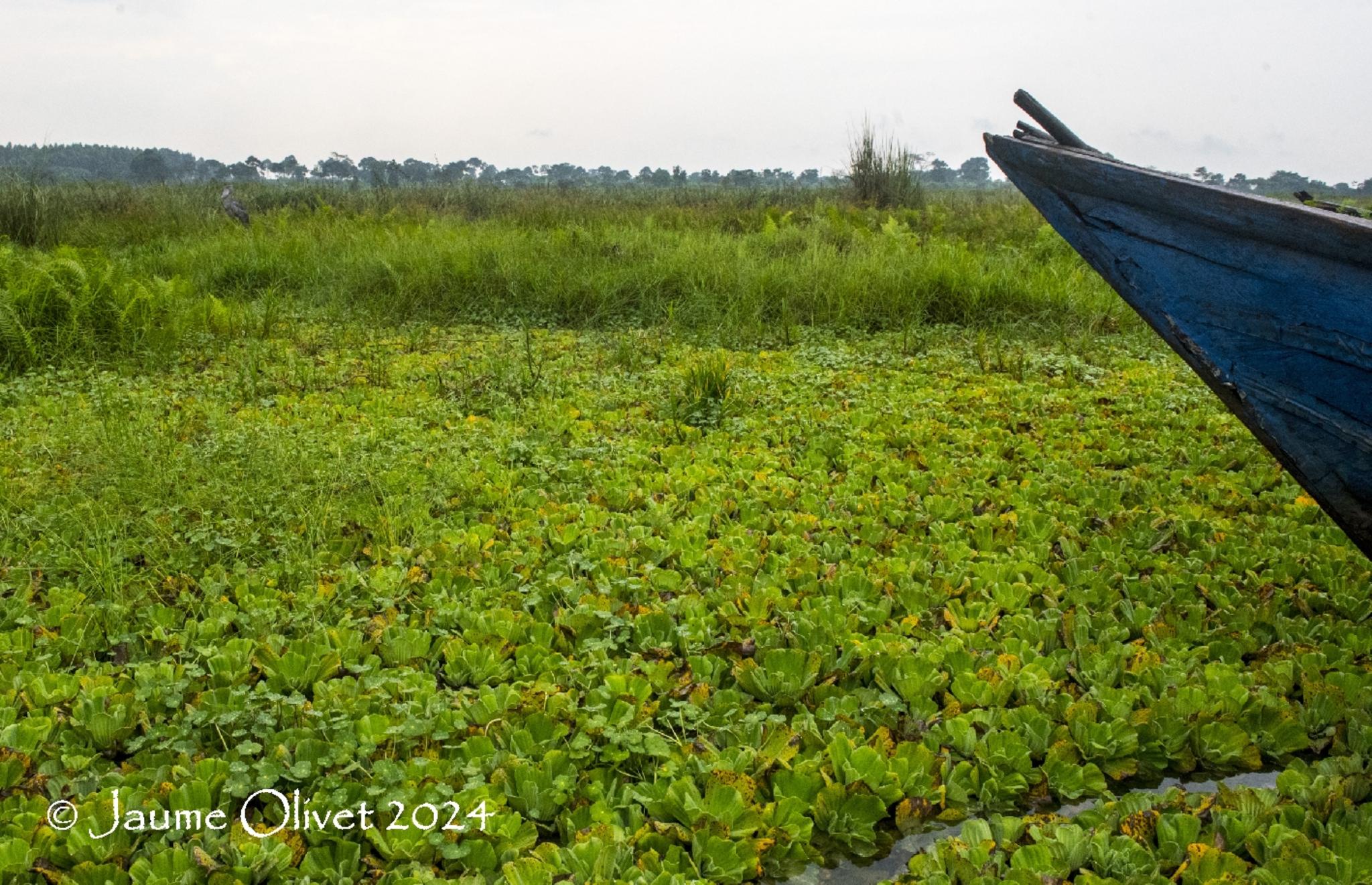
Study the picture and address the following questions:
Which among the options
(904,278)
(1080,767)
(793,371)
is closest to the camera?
(1080,767)

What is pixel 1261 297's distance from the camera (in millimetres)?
2213

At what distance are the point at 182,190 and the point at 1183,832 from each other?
15.6m

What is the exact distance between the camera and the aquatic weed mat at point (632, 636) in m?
1.68

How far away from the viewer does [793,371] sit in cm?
492

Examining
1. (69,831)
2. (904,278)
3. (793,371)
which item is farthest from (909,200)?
(69,831)

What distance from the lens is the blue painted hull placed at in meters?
2.03

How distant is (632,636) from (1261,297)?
168 cm

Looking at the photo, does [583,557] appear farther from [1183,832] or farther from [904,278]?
[904,278]

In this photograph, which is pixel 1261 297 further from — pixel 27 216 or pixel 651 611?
pixel 27 216
